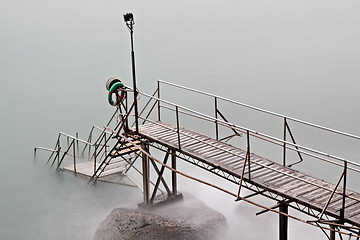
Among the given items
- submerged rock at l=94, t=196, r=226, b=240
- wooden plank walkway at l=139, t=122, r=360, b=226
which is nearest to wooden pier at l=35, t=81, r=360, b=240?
wooden plank walkway at l=139, t=122, r=360, b=226

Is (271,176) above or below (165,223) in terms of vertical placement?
above

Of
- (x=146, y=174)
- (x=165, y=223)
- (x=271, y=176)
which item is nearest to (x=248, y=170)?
(x=271, y=176)

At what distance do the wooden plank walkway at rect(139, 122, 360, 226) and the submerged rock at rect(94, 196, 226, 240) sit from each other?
3.55 m

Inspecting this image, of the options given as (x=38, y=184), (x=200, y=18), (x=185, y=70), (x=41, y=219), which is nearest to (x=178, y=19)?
(x=200, y=18)

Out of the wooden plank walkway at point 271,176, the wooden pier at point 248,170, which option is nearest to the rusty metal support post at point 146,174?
the wooden pier at point 248,170

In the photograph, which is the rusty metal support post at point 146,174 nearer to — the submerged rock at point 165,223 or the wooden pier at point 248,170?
the wooden pier at point 248,170

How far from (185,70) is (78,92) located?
7172 mm

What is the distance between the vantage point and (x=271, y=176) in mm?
19688

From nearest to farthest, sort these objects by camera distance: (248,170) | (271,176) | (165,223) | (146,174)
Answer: (271,176) → (248,170) → (165,223) → (146,174)

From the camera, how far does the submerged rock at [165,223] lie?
78.6 ft

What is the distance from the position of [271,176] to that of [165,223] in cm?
640

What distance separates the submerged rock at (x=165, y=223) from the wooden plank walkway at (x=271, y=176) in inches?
140

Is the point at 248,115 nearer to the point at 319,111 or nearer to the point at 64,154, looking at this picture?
the point at 319,111

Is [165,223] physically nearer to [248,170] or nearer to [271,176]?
[248,170]
